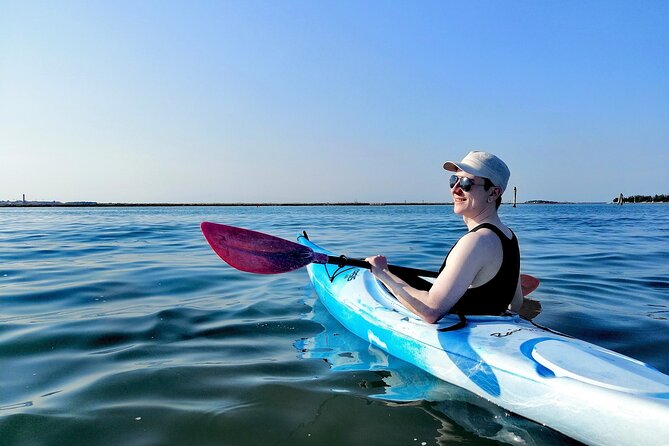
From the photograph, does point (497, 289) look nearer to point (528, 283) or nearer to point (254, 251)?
point (528, 283)

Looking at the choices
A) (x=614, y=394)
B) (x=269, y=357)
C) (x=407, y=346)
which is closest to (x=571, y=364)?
(x=614, y=394)

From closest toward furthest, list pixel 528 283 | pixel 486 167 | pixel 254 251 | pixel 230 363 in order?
pixel 486 167
pixel 230 363
pixel 254 251
pixel 528 283

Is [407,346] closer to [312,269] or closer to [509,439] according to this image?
[509,439]

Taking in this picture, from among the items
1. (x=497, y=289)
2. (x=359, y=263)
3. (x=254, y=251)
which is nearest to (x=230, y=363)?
(x=254, y=251)

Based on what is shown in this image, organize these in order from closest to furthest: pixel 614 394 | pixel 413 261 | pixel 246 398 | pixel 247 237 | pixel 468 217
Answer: pixel 614 394
pixel 246 398
pixel 468 217
pixel 247 237
pixel 413 261

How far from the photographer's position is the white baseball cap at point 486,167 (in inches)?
118

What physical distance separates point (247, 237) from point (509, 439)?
2.70 meters

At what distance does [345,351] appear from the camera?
12.1 feet

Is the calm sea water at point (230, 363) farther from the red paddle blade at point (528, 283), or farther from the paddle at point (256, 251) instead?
the paddle at point (256, 251)

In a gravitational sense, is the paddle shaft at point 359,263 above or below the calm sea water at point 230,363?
above

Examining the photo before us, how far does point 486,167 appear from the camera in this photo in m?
3.01

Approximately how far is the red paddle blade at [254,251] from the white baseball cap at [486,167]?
164 centimetres

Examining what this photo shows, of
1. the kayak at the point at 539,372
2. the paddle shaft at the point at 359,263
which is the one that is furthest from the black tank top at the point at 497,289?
the paddle shaft at the point at 359,263

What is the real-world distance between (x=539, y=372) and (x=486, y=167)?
52.1 inches
